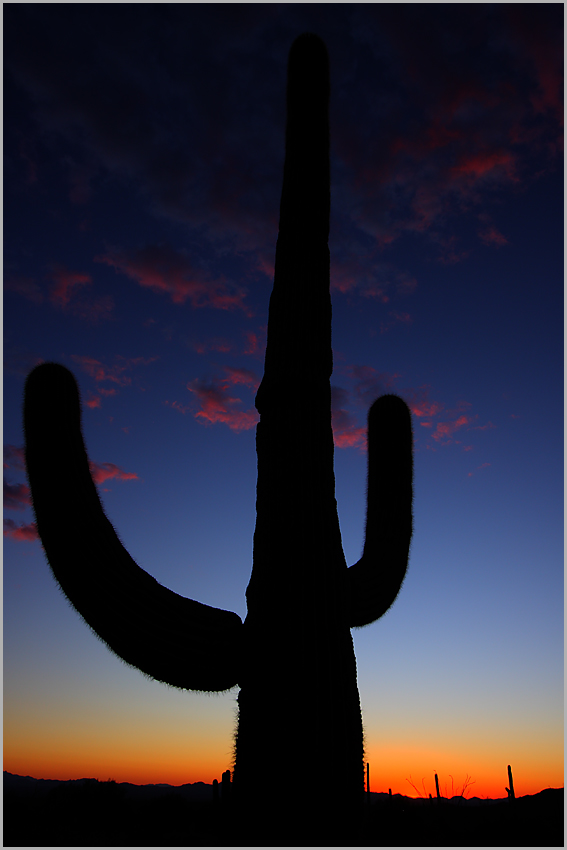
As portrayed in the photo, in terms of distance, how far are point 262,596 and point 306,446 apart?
0.78 m

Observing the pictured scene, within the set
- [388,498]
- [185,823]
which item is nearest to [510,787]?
[185,823]

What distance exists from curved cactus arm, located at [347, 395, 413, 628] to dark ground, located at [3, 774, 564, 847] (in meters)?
8.86

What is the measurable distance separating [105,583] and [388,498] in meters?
2.16

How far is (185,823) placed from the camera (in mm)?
14148

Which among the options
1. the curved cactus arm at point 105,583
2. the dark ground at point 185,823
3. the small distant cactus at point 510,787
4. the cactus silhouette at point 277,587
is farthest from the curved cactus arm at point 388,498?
the small distant cactus at point 510,787

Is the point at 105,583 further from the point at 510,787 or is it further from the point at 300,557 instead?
the point at 510,787

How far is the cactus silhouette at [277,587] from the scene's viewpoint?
222cm

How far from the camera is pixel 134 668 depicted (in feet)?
8.07

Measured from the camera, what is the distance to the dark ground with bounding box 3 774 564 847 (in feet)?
36.2

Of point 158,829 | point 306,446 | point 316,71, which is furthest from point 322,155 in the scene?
point 158,829

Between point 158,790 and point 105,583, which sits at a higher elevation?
point 105,583

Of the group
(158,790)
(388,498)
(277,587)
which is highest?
(388,498)

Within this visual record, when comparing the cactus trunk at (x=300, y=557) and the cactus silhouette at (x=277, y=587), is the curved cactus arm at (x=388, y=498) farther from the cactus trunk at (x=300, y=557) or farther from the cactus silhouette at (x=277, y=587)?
the cactus trunk at (x=300, y=557)

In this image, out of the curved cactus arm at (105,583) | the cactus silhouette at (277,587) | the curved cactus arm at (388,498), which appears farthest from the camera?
the curved cactus arm at (388,498)
